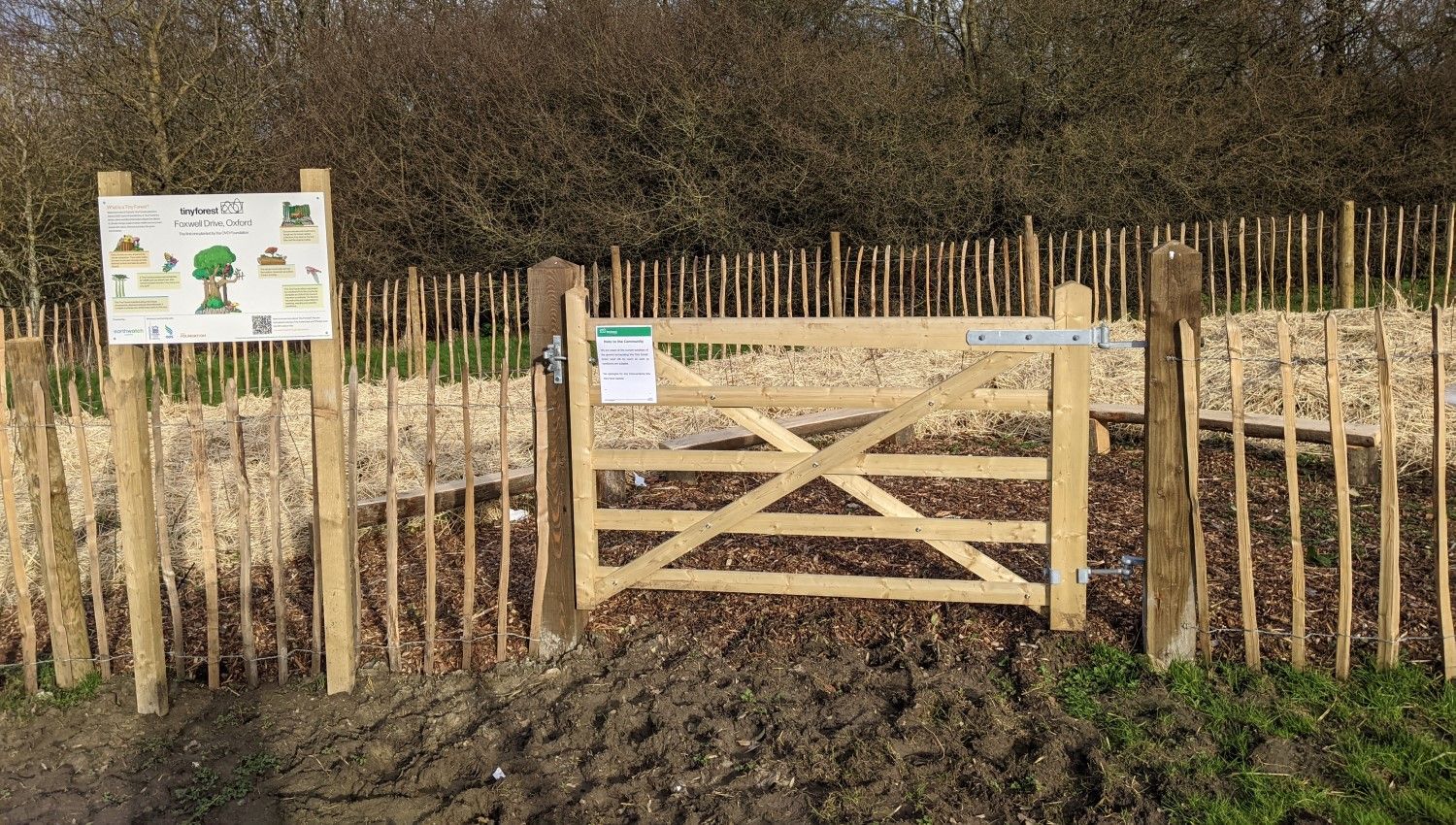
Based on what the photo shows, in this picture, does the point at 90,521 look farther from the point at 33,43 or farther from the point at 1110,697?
the point at 33,43

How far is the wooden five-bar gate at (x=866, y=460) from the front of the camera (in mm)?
4168

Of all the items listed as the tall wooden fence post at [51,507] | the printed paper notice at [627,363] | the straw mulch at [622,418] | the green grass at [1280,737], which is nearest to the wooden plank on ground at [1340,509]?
the green grass at [1280,737]

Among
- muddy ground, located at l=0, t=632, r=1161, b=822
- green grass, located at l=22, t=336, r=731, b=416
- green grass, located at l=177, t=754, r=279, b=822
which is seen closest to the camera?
muddy ground, located at l=0, t=632, r=1161, b=822

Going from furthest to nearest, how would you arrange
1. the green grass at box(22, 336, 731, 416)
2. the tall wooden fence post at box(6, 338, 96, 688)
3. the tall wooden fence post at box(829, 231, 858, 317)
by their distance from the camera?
the tall wooden fence post at box(829, 231, 858, 317) < the green grass at box(22, 336, 731, 416) < the tall wooden fence post at box(6, 338, 96, 688)

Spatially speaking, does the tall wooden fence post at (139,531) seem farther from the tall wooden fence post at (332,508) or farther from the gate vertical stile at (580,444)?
the gate vertical stile at (580,444)

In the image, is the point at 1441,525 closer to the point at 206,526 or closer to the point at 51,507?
the point at 206,526

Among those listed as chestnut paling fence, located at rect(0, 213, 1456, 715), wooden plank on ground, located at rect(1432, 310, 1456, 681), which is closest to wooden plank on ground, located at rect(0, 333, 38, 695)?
chestnut paling fence, located at rect(0, 213, 1456, 715)

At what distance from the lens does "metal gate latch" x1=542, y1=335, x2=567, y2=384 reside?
4402 millimetres

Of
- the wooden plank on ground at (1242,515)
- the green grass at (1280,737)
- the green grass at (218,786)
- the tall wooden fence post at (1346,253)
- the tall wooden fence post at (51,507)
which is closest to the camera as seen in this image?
the green grass at (1280,737)

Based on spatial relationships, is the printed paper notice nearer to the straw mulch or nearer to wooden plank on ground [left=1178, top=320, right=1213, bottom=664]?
the straw mulch

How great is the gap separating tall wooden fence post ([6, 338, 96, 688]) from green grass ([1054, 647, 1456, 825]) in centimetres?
386

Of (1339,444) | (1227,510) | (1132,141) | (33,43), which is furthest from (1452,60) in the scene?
(33,43)

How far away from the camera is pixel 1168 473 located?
4160 mm

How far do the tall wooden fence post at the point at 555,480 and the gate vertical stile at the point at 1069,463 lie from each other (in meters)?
1.79
